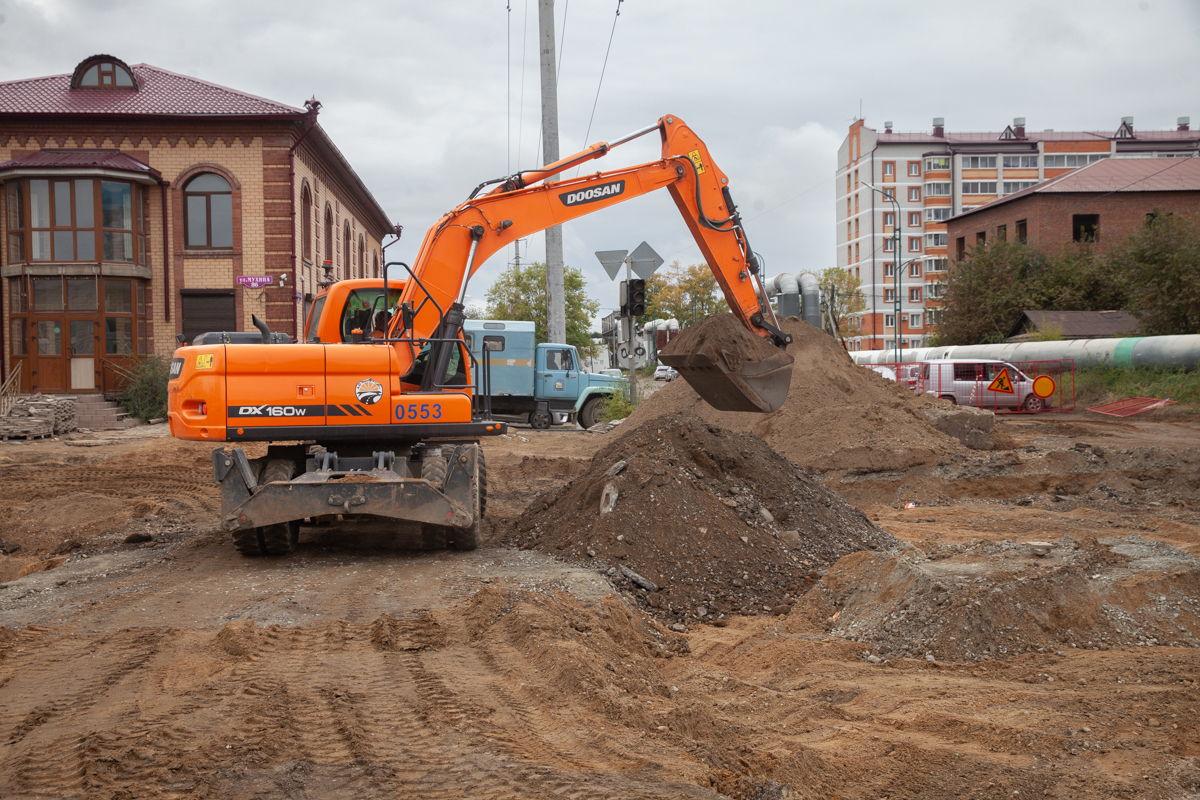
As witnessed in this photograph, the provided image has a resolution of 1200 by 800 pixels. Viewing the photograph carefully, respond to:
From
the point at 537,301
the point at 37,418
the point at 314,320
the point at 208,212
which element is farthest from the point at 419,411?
→ the point at 537,301

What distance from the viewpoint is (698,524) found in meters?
8.23

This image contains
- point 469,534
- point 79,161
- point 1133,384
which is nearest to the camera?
point 469,534

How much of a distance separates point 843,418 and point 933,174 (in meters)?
75.6

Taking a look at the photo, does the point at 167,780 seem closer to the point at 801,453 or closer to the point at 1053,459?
the point at 801,453

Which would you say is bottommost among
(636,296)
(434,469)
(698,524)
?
(698,524)

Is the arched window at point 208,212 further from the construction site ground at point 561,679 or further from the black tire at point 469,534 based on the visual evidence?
the black tire at point 469,534

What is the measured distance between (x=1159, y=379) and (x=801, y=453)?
18752 mm

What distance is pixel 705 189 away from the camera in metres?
10.7

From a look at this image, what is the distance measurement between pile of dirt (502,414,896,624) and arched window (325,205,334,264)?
948 inches

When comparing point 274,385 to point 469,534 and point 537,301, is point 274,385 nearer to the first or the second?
point 469,534

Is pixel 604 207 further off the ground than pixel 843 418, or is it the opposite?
pixel 604 207

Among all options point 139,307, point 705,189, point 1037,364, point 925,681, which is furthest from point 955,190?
point 925,681

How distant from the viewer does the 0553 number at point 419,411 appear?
27.1 ft

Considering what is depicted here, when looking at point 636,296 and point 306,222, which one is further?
point 306,222
